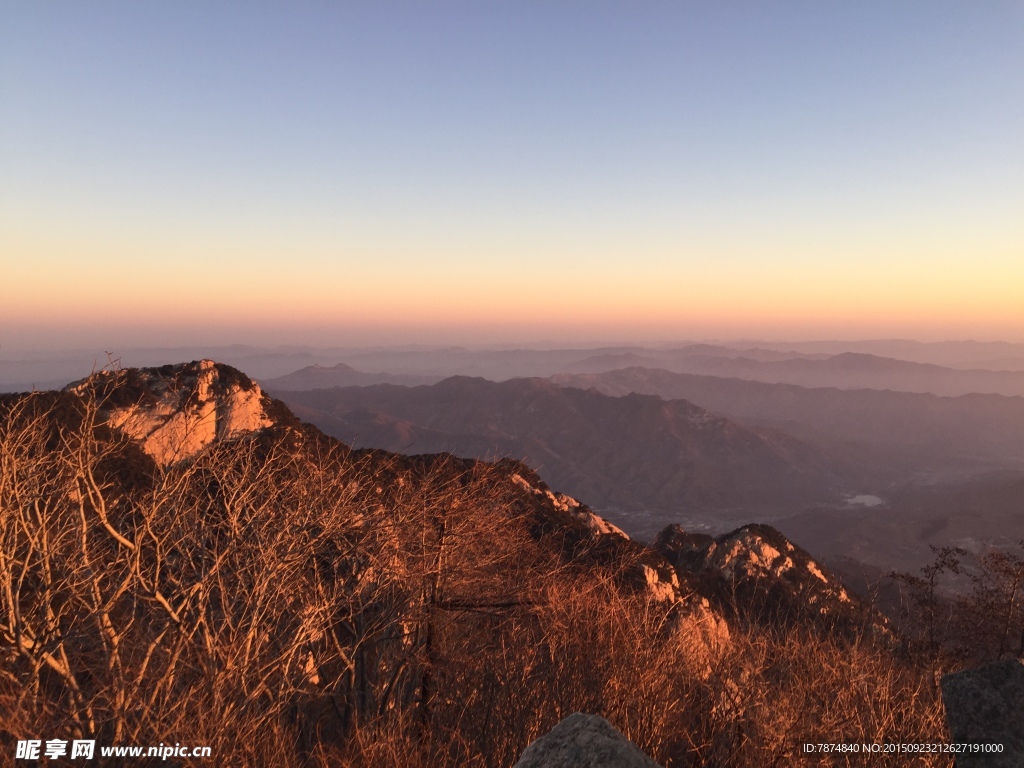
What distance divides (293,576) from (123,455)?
23793 mm

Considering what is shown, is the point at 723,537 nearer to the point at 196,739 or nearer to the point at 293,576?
the point at 293,576

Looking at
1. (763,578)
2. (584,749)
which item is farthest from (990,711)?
(763,578)

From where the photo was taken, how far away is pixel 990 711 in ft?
19.3

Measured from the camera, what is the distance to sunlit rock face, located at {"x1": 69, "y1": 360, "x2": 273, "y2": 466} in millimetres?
35000

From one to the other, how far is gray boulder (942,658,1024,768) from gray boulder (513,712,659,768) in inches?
140

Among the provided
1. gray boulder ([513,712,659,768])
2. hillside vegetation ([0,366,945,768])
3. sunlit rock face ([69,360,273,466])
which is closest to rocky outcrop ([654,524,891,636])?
hillside vegetation ([0,366,945,768])

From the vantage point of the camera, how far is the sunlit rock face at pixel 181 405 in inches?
1378

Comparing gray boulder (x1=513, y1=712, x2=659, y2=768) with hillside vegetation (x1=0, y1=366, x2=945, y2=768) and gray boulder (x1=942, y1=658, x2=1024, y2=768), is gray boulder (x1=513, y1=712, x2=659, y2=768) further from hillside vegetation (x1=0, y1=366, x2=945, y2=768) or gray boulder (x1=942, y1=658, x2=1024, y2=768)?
hillside vegetation (x1=0, y1=366, x2=945, y2=768)

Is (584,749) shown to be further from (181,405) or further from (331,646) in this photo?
(181,405)

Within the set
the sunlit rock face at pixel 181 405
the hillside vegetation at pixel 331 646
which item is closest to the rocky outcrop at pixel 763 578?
the hillside vegetation at pixel 331 646

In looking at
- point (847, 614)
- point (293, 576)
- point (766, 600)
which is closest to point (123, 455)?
point (293, 576)

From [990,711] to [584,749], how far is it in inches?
184

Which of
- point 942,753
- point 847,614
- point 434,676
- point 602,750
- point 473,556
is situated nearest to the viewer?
point 602,750

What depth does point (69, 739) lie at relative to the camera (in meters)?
8.34
